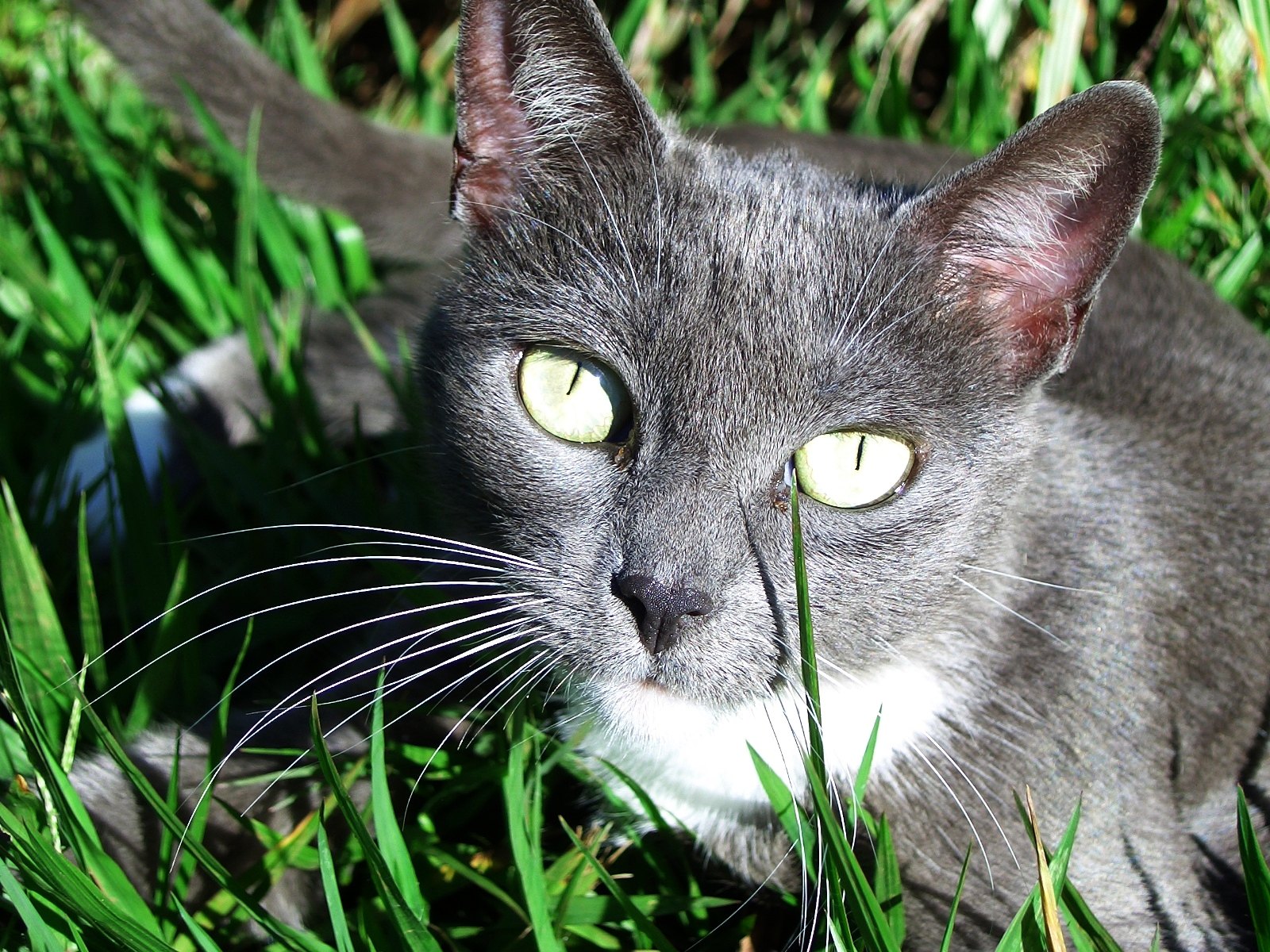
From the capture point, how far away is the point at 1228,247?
2.50m

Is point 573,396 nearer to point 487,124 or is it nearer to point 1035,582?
point 487,124

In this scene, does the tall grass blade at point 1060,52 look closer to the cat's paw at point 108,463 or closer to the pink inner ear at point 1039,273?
the pink inner ear at point 1039,273

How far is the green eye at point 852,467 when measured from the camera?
50.1 inches

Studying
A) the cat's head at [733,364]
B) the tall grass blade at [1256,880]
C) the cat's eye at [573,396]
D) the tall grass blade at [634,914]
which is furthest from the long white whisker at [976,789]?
the cat's eye at [573,396]

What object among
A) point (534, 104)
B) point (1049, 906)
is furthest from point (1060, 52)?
point (1049, 906)

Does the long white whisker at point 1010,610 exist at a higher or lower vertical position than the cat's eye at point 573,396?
lower

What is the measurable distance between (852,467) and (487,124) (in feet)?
2.00

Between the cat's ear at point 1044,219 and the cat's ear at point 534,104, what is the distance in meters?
0.37

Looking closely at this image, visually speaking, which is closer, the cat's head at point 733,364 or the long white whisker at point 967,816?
the cat's head at point 733,364

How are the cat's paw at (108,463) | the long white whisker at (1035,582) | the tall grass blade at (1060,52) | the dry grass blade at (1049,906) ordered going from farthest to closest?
the tall grass blade at (1060,52)
the cat's paw at (108,463)
the long white whisker at (1035,582)
the dry grass blade at (1049,906)

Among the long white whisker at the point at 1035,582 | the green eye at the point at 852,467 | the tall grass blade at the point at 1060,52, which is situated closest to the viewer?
the green eye at the point at 852,467

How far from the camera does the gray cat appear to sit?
1.24 m

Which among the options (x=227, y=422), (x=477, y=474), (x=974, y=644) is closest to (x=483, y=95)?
(x=477, y=474)

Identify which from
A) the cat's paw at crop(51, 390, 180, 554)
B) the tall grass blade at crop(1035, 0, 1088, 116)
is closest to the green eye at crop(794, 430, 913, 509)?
the cat's paw at crop(51, 390, 180, 554)
